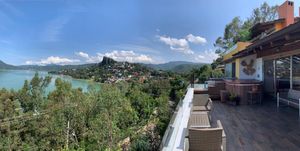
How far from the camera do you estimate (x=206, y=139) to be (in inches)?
130

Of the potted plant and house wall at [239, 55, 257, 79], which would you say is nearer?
the potted plant

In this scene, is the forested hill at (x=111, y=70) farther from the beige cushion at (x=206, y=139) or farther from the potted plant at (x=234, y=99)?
the beige cushion at (x=206, y=139)

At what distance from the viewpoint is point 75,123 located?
596 inches

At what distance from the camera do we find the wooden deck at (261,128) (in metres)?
4.23

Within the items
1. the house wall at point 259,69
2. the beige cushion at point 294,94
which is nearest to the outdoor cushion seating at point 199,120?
the beige cushion at point 294,94

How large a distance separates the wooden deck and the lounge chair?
101cm

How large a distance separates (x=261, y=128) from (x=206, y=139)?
2.94 meters

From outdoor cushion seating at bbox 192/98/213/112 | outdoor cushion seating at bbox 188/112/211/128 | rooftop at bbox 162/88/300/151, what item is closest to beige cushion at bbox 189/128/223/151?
rooftop at bbox 162/88/300/151

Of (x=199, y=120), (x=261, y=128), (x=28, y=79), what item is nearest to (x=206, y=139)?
(x=199, y=120)

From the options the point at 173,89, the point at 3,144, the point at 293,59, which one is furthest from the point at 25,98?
the point at 293,59

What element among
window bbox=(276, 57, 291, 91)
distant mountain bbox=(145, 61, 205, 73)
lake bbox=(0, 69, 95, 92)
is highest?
distant mountain bbox=(145, 61, 205, 73)

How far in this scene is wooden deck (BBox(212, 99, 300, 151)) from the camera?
4.23m

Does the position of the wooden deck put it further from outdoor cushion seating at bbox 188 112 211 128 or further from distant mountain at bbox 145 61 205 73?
distant mountain at bbox 145 61 205 73

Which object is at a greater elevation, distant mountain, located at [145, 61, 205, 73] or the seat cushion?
distant mountain, located at [145, 61, 205, 73]
